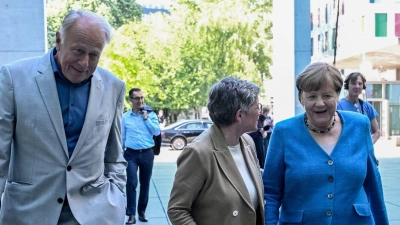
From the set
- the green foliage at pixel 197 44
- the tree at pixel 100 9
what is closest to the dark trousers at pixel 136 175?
the green foliage at pixel 197 44

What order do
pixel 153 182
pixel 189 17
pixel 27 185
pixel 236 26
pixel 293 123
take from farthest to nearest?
pixel 189 17 → pixel 236 26 → pixel 153 182 → pixel 293 123 → pixel 27 185

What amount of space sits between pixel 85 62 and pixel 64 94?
217 millimetres

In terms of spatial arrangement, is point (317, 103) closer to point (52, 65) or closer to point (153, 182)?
point (52, 65)

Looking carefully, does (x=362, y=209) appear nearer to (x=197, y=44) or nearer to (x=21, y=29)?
(x=21, y=29)

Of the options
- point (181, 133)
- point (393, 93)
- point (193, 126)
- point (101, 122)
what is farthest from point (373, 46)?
point (101, 122)

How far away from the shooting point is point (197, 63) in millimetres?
33938

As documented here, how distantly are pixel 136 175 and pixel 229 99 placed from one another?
16.3 ft

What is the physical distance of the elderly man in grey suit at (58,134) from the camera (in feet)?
8.25

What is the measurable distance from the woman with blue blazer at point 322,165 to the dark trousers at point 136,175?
4805mm

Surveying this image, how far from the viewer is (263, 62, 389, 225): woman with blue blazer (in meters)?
2.78

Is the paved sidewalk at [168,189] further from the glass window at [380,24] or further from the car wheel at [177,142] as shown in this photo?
the glass window at [380,24]

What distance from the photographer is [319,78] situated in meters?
2.83

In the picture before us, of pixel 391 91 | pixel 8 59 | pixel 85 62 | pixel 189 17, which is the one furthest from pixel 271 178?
pixel 189 17

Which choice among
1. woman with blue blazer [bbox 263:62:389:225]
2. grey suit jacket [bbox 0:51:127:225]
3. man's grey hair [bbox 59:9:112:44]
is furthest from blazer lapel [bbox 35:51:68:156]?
woman with blue blazer [bbox 263:62:389:225]
